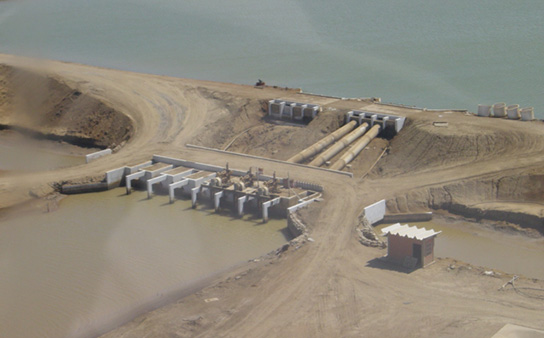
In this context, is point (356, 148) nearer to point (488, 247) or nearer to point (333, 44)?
point (488, 247)

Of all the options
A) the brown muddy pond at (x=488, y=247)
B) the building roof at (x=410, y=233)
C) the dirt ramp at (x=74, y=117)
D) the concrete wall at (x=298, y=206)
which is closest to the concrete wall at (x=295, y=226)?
the concrete wall at (x=298, y=206)

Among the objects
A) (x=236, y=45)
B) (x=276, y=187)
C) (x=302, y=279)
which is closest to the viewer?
(x=302, y=279)

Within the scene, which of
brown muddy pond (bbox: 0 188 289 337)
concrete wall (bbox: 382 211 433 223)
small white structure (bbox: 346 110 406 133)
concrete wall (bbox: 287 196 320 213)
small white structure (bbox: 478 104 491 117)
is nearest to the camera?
brown muddy pond (bbox: 0 188 289 337)

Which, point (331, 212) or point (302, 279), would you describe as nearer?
point (302, 279)

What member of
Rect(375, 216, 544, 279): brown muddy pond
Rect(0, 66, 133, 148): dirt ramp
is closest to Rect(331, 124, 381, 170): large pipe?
Rect(375, 216, 544, 279): brown muddy pond

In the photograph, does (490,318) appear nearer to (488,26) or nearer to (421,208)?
(421,208)

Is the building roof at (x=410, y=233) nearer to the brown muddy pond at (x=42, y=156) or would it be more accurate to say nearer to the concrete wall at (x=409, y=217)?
the concrete wall at (x=409, y=217)

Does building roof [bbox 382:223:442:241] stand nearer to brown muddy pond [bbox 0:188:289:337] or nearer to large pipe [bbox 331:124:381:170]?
brown muddy pond [bbox 0:188:289:337]

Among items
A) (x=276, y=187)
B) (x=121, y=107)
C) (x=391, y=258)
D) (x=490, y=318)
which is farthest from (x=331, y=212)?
(x=121, y=107)

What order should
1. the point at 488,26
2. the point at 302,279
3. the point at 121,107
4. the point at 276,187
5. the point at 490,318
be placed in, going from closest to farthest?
the point at 490,318, the point at 302,279, the point at 276,187, the point at 121,107, the point at 488,26
